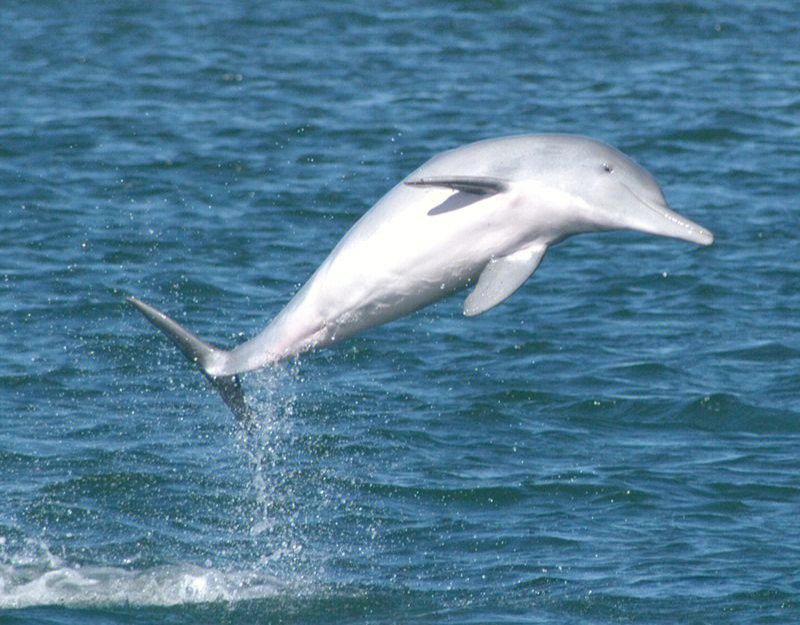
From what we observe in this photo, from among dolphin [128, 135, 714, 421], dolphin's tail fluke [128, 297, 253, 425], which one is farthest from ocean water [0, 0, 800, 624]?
dolphin [128, 135, 714, 421]

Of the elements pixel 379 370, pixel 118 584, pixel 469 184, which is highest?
pixel 469 184

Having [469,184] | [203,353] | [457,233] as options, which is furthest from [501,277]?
[203,353]

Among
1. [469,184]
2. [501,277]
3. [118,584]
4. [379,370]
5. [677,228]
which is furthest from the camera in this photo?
[379,370]

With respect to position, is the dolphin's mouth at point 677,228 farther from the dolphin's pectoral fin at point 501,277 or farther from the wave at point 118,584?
the wave at point 118,584

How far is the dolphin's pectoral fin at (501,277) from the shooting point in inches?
403

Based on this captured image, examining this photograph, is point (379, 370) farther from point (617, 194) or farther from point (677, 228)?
point (677, 228)

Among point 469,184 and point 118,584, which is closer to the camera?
point 469,184

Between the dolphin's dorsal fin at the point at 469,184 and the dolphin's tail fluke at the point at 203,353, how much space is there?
5.07 feet

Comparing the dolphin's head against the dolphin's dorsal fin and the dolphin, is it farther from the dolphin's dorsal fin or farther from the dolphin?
the dolphin's dorsal fin

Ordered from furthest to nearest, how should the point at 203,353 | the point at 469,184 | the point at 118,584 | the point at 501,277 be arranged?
the point at 118,584, the point at 203,353, the point at 501,277, the point at 469,184

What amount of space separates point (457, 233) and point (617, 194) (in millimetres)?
903

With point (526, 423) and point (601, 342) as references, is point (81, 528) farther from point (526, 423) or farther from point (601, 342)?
point (601, 342)

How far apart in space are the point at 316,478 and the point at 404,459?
75 centimetres

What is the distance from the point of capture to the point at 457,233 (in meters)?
10.5
